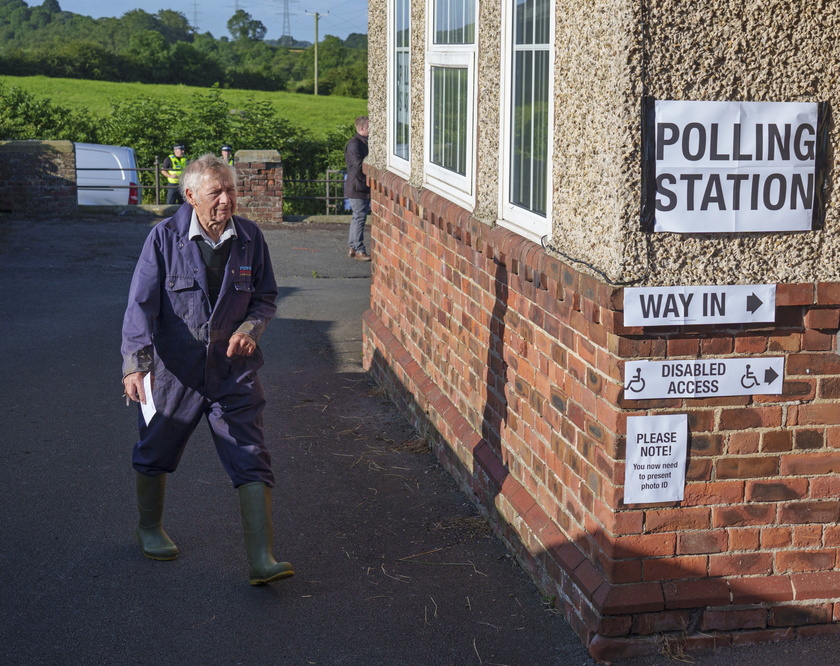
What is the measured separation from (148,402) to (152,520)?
27.4 inches

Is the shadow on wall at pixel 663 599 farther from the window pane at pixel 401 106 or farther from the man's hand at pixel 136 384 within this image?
the window pane at pixel 401 106

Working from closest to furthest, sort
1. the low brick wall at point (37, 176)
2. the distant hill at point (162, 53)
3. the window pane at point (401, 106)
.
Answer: the window pane at point (401, 106)
the low brick wall at point (37, 176)
the distant hill at point (162, 53)

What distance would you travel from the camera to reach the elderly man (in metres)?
4.85

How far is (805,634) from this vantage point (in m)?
4.27

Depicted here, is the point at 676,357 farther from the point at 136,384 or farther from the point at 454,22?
the point at 454,22

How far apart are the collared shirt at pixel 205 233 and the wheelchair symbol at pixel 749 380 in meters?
2.28

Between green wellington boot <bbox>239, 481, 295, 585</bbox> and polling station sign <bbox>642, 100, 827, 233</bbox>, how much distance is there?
218cm

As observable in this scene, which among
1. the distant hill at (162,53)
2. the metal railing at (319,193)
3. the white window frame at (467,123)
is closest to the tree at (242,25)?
the distant hill at (162,53)

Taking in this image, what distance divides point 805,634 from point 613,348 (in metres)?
1.40

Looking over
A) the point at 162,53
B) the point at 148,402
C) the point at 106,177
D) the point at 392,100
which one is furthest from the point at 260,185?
the point at 162,53

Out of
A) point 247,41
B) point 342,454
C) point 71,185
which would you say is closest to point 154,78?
point 247,41

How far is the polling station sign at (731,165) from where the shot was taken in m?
3.83

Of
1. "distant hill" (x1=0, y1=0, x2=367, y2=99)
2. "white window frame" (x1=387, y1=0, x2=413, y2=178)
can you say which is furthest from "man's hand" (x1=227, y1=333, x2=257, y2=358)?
"distant hill" (x1=0, y1=0, x2=367, y2=99)

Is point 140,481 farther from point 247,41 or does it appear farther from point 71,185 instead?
point 247,41
